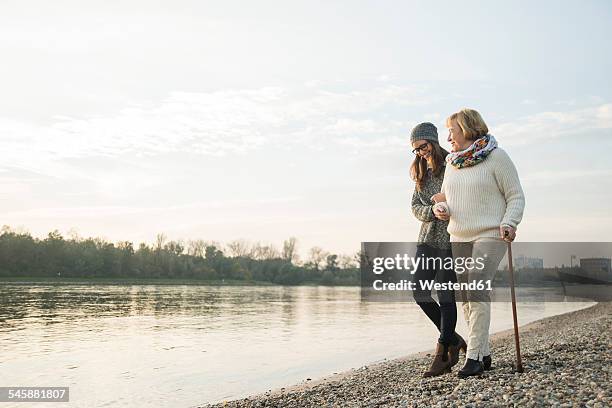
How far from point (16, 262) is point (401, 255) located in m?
66.9

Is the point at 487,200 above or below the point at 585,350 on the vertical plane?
above

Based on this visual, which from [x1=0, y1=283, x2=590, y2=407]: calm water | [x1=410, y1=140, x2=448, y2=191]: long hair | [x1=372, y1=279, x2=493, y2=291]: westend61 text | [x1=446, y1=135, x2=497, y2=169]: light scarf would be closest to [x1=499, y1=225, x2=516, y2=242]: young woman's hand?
[x1=372, y1=279, x2=493, y2=291]: westend61 text

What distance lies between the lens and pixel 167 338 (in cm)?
1427

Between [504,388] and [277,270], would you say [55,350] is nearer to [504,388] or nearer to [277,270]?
[504,388]

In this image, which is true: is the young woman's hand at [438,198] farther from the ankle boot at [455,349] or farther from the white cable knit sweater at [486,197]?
the ankle boot at [455,349]

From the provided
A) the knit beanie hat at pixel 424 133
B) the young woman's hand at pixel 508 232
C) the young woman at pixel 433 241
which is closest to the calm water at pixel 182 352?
the young woman at pixel 433 241

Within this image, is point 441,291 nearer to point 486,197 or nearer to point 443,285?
point 443,285

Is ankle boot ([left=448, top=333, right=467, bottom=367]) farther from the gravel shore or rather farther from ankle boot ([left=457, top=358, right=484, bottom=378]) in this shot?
ankle boot ([left=457, top=358, right=484, bottom=378])

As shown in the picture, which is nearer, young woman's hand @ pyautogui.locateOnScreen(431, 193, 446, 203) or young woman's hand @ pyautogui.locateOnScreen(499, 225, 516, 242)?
young woman's hand @ pyautogui.locateOnScreen(499, 225, 516, 242)

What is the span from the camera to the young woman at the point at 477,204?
14.0ft

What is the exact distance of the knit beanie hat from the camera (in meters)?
4.89

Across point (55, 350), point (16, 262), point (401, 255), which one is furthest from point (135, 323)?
point (16, 262)

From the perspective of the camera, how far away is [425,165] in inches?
196

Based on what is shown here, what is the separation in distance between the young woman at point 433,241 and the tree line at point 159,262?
66.1m
